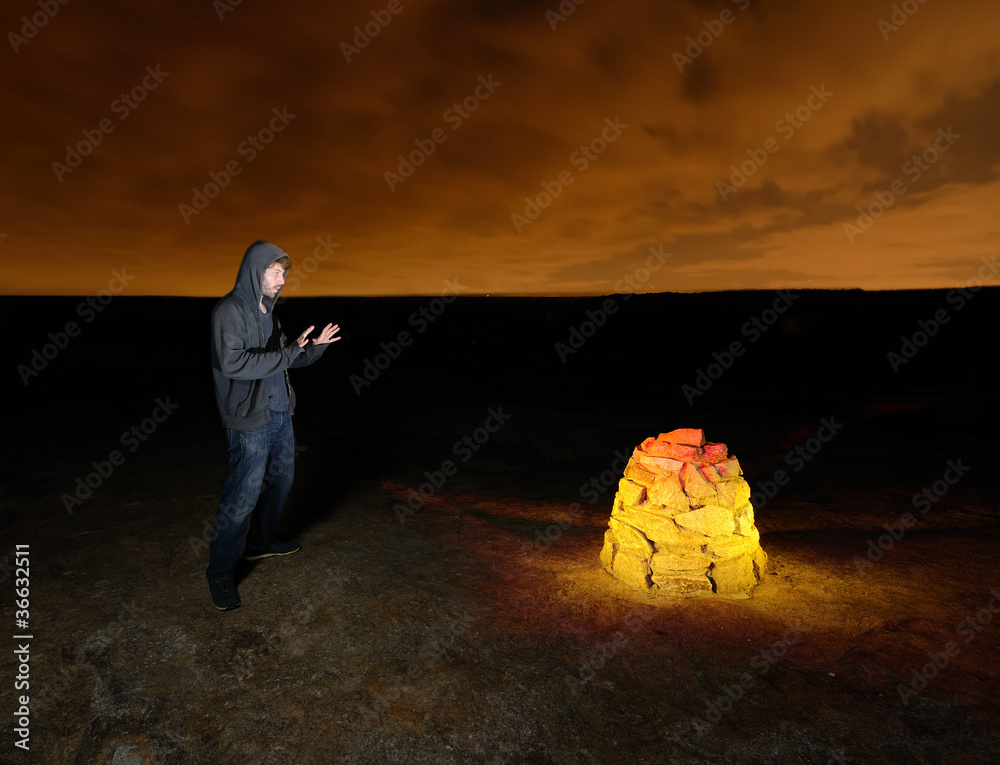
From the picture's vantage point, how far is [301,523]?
5.26 m

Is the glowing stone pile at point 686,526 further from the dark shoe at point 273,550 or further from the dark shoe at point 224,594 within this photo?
the dark shoe at point 224,594

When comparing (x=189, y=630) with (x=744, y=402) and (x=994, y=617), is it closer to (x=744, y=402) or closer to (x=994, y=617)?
(x=994, y=617)

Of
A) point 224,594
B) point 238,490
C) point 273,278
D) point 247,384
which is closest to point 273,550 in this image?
point 224,594

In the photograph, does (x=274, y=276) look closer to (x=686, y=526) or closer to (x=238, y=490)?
(x=238, y=490)

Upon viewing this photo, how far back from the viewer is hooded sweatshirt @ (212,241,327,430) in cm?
334

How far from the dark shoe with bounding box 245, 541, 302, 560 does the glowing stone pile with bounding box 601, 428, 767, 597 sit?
2579mm

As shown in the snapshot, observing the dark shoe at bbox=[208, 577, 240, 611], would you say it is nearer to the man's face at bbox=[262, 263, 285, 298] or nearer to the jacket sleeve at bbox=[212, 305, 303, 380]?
the jacket sleeve at bbox=[212, 305, 303, 380]

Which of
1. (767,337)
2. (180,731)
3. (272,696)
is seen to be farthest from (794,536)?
(767,337)

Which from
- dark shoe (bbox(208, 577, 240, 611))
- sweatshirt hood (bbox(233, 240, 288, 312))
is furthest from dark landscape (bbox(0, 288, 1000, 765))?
sweatshirt hood (bbox(233, 240, 288, 312))

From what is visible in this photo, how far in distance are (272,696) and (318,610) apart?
2.79 ft

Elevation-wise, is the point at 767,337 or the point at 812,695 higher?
the point at 812,695

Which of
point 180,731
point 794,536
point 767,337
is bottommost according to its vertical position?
point 767,337

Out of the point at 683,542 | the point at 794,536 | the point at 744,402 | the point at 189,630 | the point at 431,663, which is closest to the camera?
the point at 431,663

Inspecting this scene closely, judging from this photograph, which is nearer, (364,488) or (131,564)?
(131,564)
